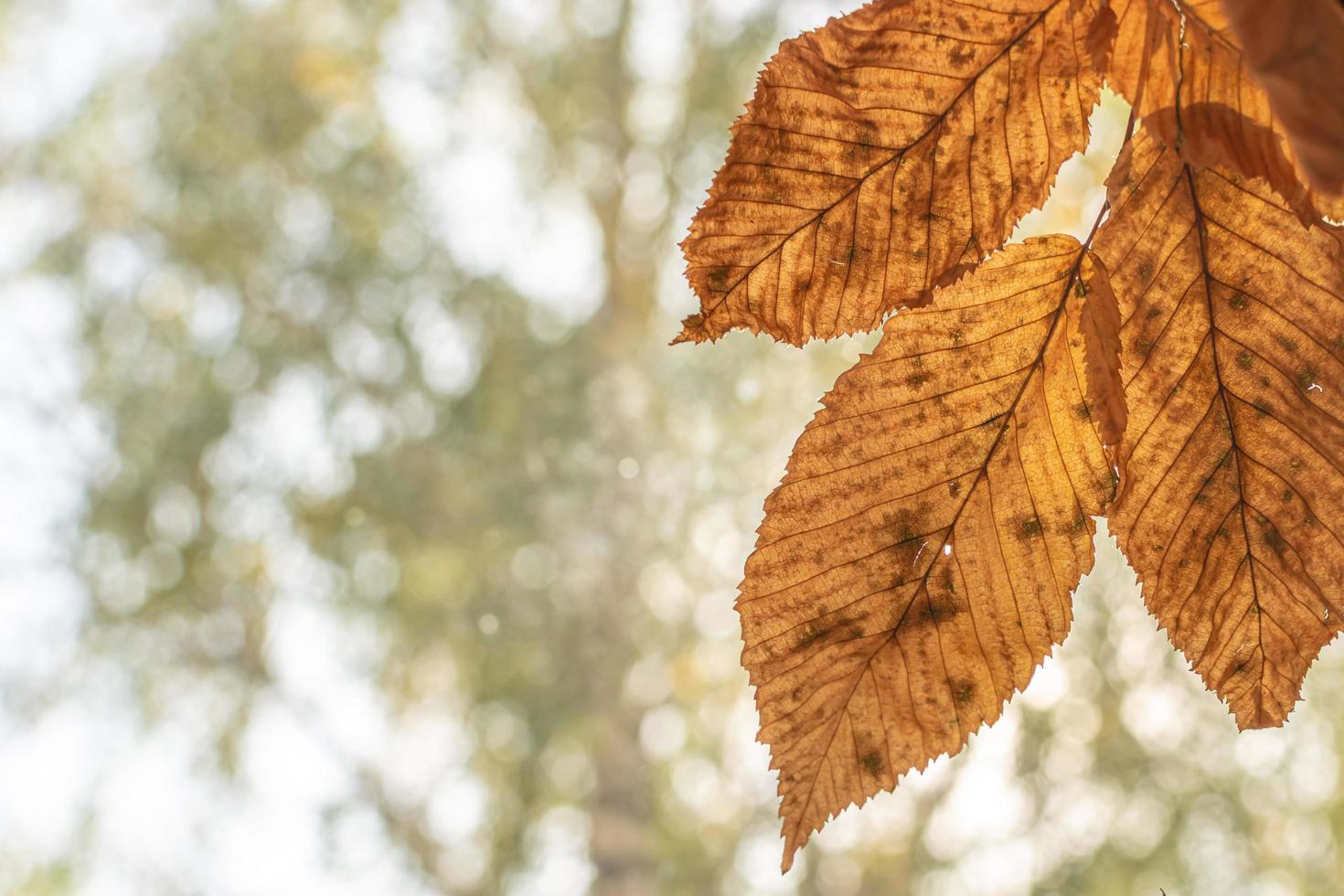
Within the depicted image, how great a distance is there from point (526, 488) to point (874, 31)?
216cm

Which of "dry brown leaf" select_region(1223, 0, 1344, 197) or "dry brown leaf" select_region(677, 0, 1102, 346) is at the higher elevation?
"dry brown leaf" select_region(677, 0, 1102, 346)

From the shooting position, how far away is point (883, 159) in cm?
16

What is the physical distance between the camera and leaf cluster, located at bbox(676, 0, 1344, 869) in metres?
0.15

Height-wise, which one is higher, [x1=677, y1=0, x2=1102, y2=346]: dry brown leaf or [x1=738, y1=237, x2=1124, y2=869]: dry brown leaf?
[x1=677, y1=0, x2=1102, y2=346]: dry brown leaf

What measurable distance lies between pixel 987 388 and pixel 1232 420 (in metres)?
0.04

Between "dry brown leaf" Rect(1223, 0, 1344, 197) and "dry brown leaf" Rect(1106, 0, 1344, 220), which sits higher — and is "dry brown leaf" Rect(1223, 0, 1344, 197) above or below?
below

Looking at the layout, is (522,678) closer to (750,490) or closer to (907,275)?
(750,490)

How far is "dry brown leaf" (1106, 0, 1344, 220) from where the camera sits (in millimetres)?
141

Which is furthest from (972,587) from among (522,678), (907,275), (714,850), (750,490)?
(714,850)

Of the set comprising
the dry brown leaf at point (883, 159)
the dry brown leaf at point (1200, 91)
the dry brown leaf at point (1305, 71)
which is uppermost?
the dry brown leaf at point (883, 159)

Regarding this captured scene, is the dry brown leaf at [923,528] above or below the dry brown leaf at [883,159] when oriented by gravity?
below

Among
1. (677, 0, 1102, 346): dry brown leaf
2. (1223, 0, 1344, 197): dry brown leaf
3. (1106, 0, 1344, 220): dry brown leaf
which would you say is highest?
(677, 0, 1102, 346): dry brown leaf

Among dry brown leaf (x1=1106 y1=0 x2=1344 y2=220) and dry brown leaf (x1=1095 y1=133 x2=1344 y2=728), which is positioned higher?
dry brown leaf (x1=1106 y1=0 x2=1344 y2=220)

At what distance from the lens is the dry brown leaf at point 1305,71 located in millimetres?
103
